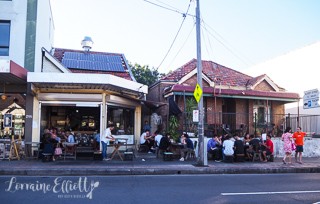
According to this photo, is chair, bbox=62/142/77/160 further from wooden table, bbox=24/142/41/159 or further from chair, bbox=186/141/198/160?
chair, bbox=186/141/198/160

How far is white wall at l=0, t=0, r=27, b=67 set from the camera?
53.2 feet

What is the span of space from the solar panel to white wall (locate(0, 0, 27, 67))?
478cm

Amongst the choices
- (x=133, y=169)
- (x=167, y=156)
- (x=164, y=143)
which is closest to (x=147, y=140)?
(x=164, y=143)

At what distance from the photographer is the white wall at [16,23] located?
53.2ft

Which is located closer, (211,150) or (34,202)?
(34,202)

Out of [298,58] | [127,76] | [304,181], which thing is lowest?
[304,181]

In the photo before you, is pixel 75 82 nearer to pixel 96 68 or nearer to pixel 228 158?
pixel 96 68

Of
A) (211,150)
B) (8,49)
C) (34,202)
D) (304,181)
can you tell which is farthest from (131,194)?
(8,49)

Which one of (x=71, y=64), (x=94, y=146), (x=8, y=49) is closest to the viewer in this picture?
(x=8, y=49)

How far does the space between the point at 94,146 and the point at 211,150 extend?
6433mm

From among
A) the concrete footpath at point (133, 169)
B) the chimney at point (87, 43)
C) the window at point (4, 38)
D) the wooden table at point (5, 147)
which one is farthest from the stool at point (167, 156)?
the chimney at point (87, 43)

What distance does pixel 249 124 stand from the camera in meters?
20.9

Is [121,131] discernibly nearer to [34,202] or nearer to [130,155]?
[130,155]

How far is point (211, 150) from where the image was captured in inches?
613
